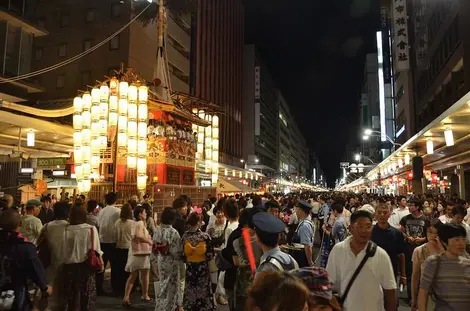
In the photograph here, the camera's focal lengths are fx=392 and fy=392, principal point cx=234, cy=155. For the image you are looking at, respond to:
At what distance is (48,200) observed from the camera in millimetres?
11781

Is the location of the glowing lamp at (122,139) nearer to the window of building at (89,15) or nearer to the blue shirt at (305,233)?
the blue shirt at (305,233)

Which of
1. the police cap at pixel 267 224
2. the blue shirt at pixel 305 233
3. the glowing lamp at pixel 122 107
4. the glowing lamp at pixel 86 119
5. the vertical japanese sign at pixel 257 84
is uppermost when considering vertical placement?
the vertical japanese sign at pixel 257 84

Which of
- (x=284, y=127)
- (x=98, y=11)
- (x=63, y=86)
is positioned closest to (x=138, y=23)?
(x=98, y=11)

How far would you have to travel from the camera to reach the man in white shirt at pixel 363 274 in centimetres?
384

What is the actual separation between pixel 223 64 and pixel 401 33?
84.1 feet

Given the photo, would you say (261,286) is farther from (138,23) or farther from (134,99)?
(138,23)

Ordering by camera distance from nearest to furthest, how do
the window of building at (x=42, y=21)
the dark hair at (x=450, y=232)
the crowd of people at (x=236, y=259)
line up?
the crowd of people at (x=236, y=259) → the dark hair at (x=450, y=232) → the window of building at (x=42, y=21)

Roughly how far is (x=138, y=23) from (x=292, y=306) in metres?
32.6

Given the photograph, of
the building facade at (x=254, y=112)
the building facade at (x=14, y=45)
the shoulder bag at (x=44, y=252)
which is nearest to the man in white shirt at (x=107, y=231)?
the shoulder bag at (x=44, y=252)

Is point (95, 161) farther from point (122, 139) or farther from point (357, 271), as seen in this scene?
point (357, 271)

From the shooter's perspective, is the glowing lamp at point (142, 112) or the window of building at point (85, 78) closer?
the glowing lamp at point (142, 112)

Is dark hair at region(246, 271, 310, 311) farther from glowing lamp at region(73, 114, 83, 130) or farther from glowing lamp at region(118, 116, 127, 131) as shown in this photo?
glowing lamp at region(73, 114, 83, 130)

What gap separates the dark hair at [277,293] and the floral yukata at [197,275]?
4.43 m

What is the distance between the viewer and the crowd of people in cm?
378
